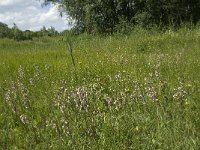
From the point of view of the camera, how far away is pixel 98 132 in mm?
4637

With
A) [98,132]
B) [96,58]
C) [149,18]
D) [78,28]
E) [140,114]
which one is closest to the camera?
[98,132]

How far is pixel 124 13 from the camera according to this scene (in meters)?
26.5

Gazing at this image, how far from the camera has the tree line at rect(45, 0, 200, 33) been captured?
24516 millimetres

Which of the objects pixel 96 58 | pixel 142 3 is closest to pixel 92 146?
pixel 96 58

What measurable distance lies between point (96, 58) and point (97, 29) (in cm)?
1464

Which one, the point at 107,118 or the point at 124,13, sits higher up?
the point at 124,13

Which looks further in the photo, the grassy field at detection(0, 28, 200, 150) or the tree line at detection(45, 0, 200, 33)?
the tree line at detection(45, 0, 200, 33)

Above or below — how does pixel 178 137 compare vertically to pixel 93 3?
below

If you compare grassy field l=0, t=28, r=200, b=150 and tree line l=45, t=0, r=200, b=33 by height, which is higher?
tree line l=45, t=0, r=200, b=33

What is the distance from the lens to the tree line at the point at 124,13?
2452 centimetres

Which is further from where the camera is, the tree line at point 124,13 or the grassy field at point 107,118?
the tree line at point 124,13

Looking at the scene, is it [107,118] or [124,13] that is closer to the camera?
[107,118]

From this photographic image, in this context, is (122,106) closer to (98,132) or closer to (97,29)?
(98,132)

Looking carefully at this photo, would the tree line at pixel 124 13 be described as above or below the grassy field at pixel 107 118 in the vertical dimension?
above
